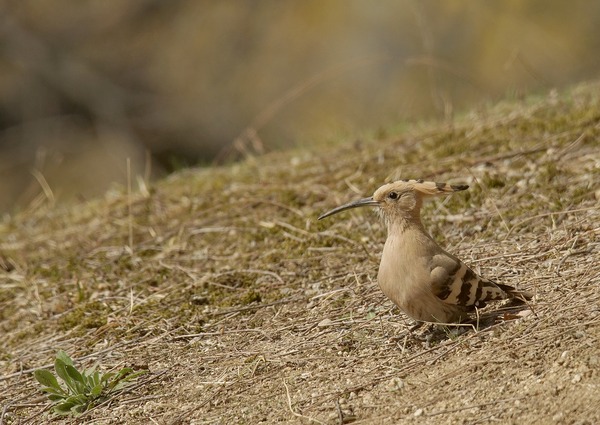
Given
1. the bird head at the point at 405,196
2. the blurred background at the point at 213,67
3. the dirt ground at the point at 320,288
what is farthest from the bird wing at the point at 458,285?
the blurred background at the point at 213,67

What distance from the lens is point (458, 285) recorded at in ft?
10.3

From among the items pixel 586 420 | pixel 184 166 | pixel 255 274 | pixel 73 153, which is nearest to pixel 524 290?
pixel 586 420

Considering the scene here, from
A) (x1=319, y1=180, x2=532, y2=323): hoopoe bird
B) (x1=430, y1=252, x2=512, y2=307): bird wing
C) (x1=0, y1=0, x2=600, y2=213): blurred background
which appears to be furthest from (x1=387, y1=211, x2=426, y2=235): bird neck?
(x1=0, y1=0, x2=600, y2=213): blurred background

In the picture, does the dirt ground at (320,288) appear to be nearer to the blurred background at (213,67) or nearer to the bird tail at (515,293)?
the bird tail at (515,293)

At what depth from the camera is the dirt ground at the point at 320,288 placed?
296 centimetres

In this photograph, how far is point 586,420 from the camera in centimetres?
255

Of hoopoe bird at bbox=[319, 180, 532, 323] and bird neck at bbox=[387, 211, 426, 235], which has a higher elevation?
bird neck at bbox=[387, 211, 426, 235]

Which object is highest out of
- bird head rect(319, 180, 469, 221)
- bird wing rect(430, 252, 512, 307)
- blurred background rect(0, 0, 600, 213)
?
blurred background rect(0, 0, 600, 213)

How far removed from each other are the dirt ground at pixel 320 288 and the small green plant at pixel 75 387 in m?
0.06

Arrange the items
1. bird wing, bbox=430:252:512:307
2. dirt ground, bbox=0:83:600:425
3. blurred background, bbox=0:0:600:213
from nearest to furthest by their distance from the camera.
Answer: dirt ground, bbox=0:83:600:425 < bird wing, bbox=430:252:512:307 < blurred background, bbox=0:0:600:213

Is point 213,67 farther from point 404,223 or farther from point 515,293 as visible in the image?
point 515,293

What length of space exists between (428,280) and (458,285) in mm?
110

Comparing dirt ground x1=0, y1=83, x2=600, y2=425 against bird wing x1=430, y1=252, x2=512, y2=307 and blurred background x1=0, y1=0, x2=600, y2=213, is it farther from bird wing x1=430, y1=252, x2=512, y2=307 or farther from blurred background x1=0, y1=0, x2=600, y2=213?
blurred background x1=0, y1=0, x2=600, y2=213

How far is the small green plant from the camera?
10.9 ft
